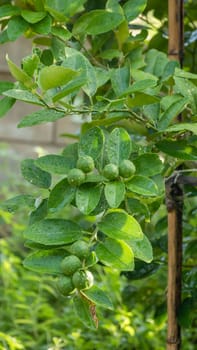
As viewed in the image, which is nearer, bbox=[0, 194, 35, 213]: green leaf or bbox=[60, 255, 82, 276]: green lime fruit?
bbox=[60, 255, 82, 276]: green lime fruit

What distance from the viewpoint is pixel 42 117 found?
738 millimetres

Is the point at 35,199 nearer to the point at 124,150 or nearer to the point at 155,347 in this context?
the point at 124,150

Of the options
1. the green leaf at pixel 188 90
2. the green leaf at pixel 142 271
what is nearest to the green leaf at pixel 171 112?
the green leaf at pixel 188 90

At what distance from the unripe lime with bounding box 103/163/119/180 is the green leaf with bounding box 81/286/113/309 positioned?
112 mm

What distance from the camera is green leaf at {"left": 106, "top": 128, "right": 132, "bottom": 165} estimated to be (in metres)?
0.73

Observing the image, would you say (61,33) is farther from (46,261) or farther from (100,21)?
(46,261)

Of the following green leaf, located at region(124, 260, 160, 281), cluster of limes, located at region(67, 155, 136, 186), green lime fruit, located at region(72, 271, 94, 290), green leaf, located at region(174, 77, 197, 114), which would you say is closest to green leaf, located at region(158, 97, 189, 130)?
green leaf, located at region(174, 77, 197, 114)

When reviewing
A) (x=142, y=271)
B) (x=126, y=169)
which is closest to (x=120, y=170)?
(x=126, y=169)

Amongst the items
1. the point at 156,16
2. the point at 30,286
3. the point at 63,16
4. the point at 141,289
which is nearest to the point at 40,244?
the point at 63,16

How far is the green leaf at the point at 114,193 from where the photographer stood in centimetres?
70

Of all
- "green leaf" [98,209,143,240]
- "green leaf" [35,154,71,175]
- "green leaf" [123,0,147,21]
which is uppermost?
"green leaf" [123,0,147,21]

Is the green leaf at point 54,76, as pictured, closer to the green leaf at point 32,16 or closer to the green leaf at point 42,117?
the green leaf at point 42,117

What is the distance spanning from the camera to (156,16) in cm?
125

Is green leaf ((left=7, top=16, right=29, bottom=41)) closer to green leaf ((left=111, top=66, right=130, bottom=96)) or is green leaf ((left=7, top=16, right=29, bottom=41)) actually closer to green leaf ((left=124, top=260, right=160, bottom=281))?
green leaf ((left=111, top=66, right=130, bottom=96))
